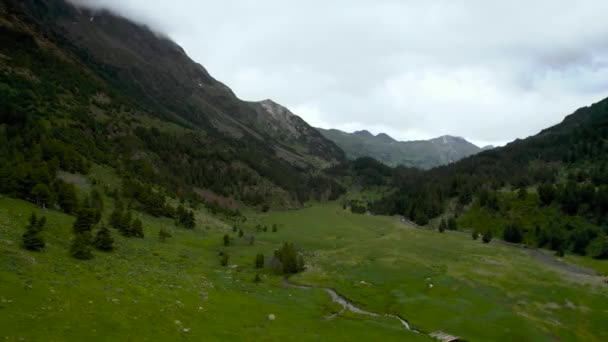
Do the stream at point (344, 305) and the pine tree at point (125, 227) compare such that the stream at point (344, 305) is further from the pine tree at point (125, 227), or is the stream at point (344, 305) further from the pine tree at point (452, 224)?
the pine tree at point (452, 224)

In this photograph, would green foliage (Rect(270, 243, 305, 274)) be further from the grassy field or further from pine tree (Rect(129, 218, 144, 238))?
pine tree (Rect(129, 218, 144, 238))

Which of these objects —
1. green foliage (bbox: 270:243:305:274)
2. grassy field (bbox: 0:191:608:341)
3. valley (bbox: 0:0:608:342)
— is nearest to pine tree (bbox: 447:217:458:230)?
valley (bbox: 0:0:608:342)

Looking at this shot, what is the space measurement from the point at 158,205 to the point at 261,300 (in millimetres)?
73998

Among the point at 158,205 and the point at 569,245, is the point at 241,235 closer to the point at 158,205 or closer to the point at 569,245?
the point at 158,205

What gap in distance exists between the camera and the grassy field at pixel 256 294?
36.9 metres

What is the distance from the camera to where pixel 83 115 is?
594ft

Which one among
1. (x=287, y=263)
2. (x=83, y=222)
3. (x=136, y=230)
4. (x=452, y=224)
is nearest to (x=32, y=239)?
(x=83, y=222)

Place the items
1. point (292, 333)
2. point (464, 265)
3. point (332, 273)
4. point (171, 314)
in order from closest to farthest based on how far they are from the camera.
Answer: point (171, 314)
point (292, 333)
point (332, 273)
point (464, 265)

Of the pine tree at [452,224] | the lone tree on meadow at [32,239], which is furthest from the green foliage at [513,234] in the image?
the lone tree on meadow at [32,239]

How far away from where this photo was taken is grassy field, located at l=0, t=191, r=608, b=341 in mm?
36875

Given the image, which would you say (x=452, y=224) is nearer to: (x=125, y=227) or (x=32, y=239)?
(x=125, y=227)

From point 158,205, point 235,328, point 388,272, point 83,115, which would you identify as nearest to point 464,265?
point 388,272

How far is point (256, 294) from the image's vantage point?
6612 cm

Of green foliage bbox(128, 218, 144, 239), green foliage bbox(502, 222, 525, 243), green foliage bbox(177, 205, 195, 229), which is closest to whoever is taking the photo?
green foliage bbox(128, 218, 144, 239)
